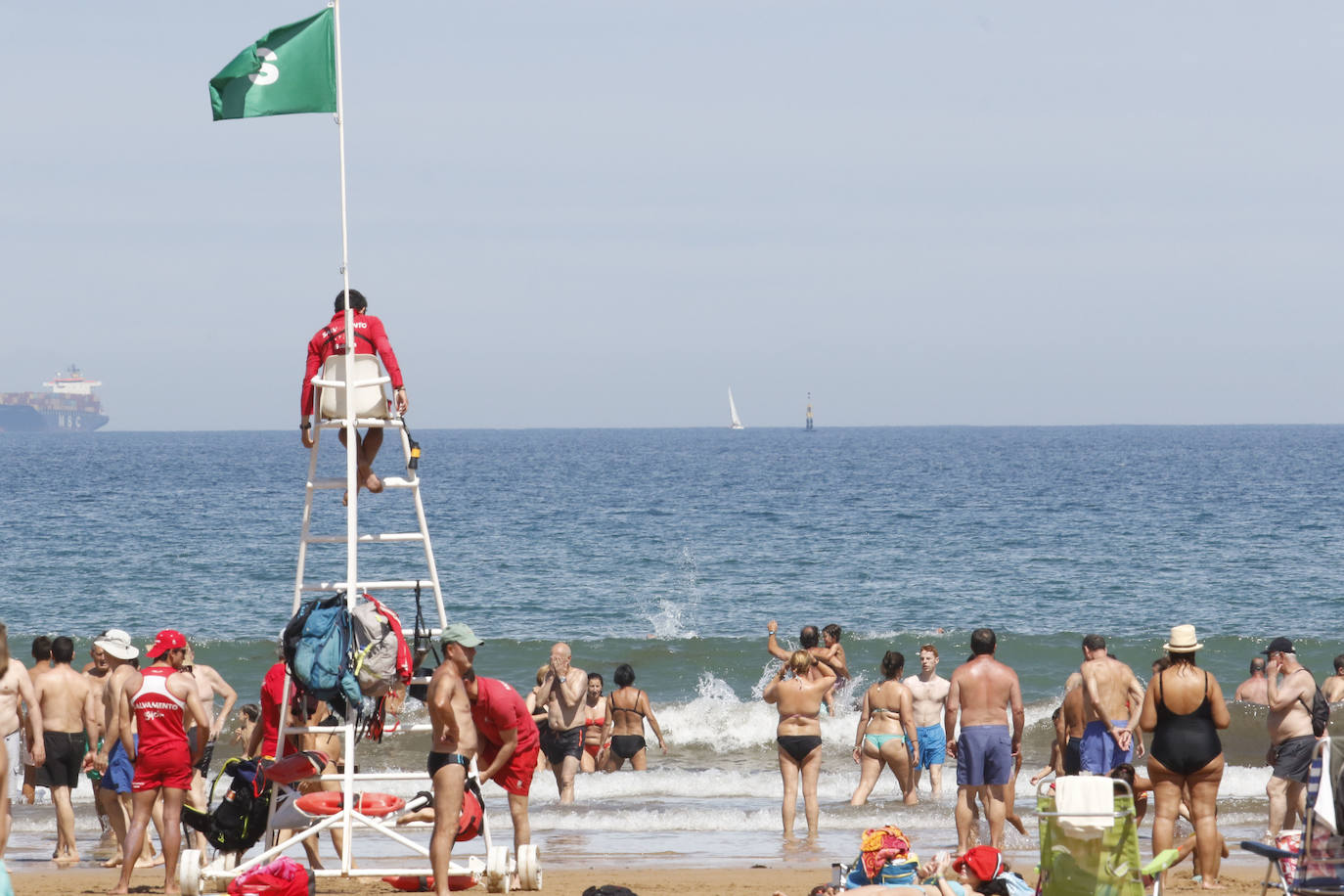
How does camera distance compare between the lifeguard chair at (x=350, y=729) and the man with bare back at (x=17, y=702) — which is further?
the man with bare back at (x=17, y=702)

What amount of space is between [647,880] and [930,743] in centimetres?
394

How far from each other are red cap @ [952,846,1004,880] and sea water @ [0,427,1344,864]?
109 inches

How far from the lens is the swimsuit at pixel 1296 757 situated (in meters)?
9.88

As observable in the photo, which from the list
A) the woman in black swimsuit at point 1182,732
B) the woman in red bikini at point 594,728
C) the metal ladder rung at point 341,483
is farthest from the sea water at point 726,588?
the metal ladder rung at point 341,483

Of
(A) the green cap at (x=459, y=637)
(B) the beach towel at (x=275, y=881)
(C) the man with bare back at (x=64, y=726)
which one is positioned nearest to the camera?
(A) the green cap at (x=459, y=637)

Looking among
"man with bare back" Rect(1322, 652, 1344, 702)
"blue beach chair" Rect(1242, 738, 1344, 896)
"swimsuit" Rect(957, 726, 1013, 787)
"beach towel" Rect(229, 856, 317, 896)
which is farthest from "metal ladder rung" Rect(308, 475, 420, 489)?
"man with bare back" Rect(1322, 652, 1344, 702)

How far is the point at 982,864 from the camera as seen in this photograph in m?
7.66

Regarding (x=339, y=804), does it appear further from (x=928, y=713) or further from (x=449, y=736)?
(x=928, y=713)

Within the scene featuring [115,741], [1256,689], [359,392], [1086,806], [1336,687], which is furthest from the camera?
[1256,689]

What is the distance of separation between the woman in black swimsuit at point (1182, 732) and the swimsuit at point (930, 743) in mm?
4061

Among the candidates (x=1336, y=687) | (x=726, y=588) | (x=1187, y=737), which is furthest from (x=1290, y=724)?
(x=726, y=588)

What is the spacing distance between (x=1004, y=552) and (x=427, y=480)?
50.2 meters

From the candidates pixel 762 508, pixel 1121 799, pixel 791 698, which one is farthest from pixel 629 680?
pixel 762 508

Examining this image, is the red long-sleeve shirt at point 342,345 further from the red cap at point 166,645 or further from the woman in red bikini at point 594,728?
the woman in red bikini at point 594,728
